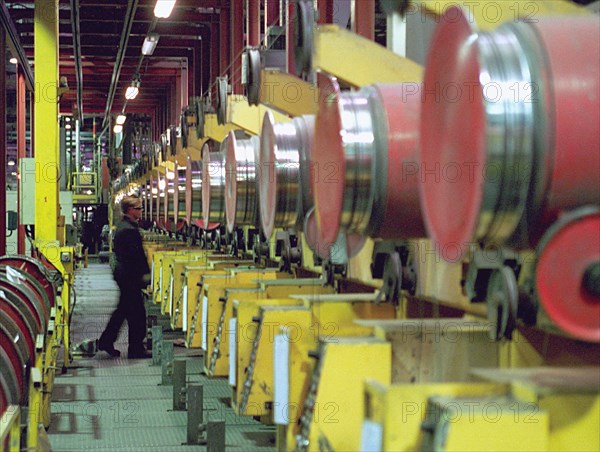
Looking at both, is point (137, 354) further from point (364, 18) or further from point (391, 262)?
point (391, 262)

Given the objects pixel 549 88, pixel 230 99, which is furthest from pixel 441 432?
pixel 230 99

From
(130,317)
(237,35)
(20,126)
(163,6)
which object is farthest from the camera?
(20,126)

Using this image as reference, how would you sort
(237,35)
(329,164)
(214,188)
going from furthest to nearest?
(237,35) < (214,188) < (329,164)

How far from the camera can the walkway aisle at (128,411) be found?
5.59 meters

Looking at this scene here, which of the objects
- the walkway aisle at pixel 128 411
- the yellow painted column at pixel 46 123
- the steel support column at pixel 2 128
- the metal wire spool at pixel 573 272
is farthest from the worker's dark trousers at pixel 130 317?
the metal wire spool at pixel 573 272

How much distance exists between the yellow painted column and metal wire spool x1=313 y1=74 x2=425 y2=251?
24.5 feet

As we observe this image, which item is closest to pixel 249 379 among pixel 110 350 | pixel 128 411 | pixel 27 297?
pixel 27 297

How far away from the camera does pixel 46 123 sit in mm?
10297

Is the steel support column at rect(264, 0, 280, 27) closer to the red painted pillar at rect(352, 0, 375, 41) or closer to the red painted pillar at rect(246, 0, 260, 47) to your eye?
the red painted pillar at rect(246, 0, 260, 47)

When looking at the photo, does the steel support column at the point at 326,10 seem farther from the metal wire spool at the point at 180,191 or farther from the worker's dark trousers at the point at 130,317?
the worker's dark trousers at the point at 130,317

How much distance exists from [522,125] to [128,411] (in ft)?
17.0

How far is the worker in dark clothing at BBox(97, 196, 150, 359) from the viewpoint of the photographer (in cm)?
888

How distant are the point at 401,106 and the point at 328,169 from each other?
0.30 m

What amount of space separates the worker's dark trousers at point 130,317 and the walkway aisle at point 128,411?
17 centimetres
